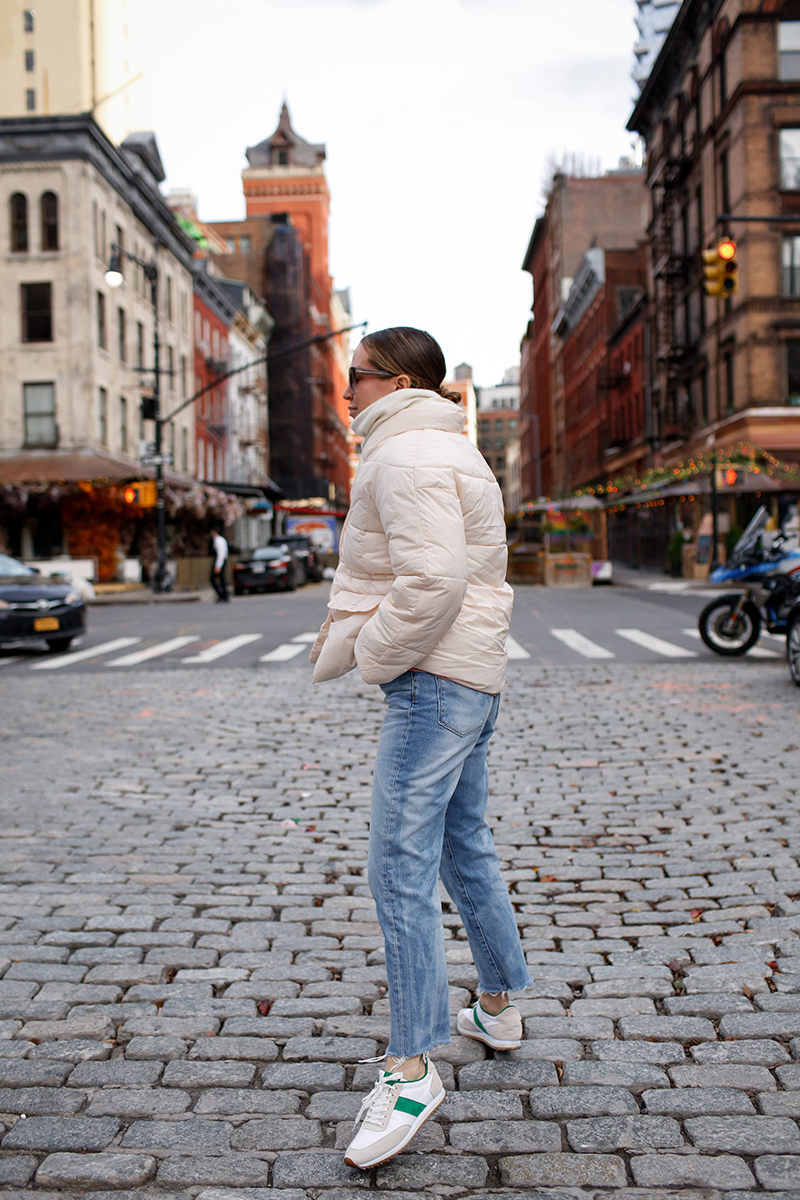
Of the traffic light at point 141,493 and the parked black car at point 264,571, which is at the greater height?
the traffic light at point 141,493

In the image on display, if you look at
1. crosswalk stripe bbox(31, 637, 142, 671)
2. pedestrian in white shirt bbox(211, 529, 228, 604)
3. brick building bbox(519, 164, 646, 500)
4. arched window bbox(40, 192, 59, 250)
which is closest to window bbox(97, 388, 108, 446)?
arched window bbox(40, 192, 59, 250)

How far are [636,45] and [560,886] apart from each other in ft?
351

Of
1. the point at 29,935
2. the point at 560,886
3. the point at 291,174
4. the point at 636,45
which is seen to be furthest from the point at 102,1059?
the point at 636,45

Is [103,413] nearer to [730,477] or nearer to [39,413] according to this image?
[39,413]

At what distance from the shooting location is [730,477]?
29438mm

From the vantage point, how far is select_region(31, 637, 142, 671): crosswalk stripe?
47.9 ft

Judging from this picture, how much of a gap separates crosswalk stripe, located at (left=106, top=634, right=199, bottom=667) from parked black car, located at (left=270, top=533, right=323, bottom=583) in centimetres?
2001

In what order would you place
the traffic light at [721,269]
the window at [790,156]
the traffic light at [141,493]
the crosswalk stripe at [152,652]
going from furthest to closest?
the window at [790,156] < the traffic light at [141,493] < the traffic light at [721,269] < the crosswalk stripe at [152,652]

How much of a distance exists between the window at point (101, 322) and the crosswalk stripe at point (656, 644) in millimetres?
24697

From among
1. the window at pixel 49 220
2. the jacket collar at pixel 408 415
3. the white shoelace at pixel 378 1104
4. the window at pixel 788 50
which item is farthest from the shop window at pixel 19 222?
the white shoelace at pixel 378 1104

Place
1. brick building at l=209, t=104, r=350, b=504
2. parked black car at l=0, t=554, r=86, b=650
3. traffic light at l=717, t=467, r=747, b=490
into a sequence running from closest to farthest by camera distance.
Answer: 1. parked black car at l=0, t=554, r=86, b=650
2. traffic light at l=717, t=467, r=747, b=490
3. brick building at l=209, t=104, r=350, b=504

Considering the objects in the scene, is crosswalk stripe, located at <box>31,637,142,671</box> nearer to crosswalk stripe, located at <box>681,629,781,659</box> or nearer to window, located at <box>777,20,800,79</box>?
crosswalk stripe, located at <box>681,629,781,659</box>

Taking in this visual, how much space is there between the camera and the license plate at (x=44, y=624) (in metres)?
15.3

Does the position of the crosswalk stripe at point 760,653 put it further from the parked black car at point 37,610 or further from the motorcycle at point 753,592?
the parked black car at point 37,610
